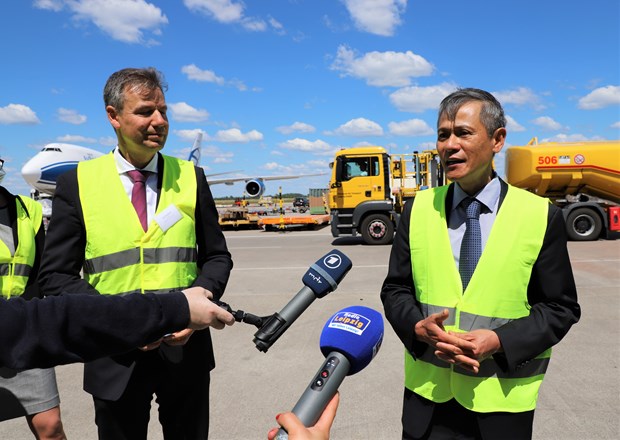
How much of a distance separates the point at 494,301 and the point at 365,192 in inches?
431

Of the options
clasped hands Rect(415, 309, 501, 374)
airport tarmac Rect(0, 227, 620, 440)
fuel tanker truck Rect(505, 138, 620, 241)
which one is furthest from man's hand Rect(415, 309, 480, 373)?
fuel tanker truck Rect(505, 138, 620, 241)

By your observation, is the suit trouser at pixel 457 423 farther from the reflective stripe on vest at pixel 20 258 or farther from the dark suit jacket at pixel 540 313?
the reflective stripe on vest at pixel 20 258

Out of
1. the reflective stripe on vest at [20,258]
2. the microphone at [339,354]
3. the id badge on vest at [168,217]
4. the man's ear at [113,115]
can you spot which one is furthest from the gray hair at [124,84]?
the microphone at [339,354]

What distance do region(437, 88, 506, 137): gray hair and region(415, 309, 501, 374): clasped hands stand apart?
0.82 m

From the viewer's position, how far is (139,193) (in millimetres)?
2037

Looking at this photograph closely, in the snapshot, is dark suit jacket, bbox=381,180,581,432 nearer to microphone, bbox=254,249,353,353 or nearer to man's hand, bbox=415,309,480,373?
man's hand, bbox=415,309,480,373

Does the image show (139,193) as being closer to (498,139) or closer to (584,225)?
(498,139)

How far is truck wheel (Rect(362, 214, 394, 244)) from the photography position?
497 inches

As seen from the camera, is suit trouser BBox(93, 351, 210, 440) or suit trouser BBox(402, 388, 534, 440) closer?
suit trouser BBox(402, 388, 534, 440)

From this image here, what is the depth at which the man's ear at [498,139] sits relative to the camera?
73.5 inches

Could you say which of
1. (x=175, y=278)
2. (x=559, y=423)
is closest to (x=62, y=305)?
(x=175, y=278)

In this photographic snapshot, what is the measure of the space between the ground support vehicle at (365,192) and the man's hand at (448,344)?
1085 cm

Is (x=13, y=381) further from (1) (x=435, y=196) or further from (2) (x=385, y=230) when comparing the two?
(2) (x=385, y=230)

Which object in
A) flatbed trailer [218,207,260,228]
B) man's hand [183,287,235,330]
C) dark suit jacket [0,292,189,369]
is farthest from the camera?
flatbed trailer [218,207,260,228]
